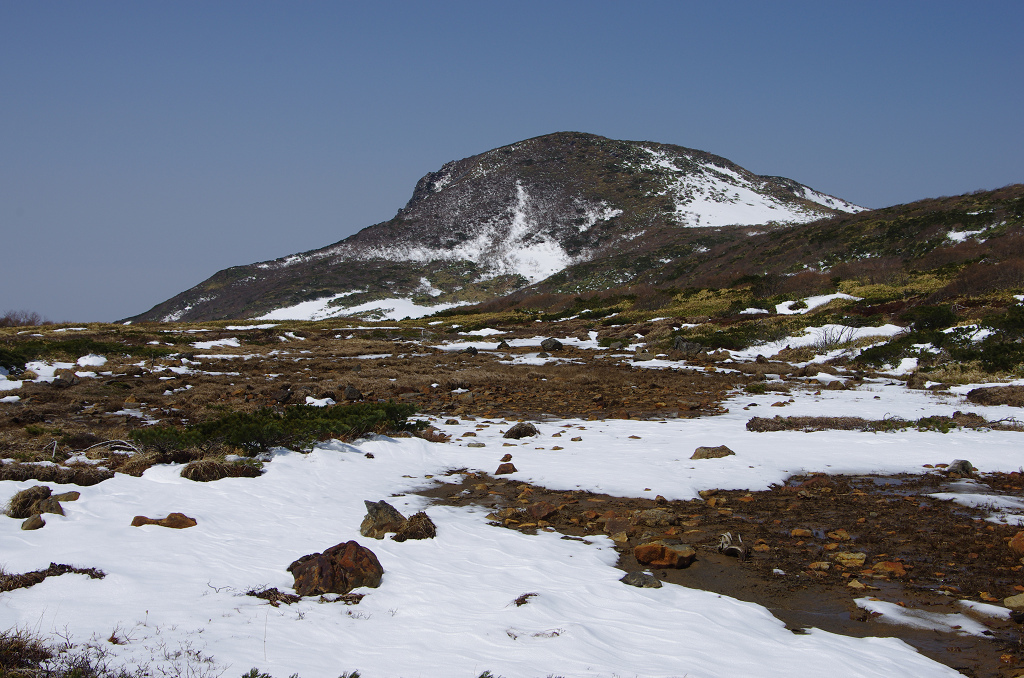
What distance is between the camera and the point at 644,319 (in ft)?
114

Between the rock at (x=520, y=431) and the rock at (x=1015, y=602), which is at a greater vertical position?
the rock at (x=520, y=431)

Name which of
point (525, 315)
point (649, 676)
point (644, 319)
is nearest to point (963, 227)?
point (644, 319)

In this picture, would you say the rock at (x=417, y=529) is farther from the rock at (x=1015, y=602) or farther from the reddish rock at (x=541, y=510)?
the rock at (x=1015, y=602)

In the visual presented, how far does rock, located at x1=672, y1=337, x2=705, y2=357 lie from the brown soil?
15.3 metres

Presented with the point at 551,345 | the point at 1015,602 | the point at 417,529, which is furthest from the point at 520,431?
the point at 551,345

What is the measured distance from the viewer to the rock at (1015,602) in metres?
4.43

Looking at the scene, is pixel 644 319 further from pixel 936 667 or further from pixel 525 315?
pixel 936 667

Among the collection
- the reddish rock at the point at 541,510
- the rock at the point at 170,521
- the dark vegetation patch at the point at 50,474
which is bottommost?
the reddish rock at the point at 541,510

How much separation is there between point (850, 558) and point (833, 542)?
1.57 ft

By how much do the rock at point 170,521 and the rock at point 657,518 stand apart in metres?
4.83

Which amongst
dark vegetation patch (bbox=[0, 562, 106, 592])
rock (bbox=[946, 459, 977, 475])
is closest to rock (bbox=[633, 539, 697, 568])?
dark vegetation patch (bbox=[0, 562, 106, 592])

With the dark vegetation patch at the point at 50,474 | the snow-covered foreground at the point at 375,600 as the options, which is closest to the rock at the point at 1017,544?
the snow-covered foreground at the point at 375,600

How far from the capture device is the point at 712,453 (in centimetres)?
916

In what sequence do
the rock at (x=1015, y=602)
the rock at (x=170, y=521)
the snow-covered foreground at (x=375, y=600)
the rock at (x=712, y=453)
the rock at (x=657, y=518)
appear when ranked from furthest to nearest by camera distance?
the rock at (x=712, y=453), the rock at (x=657, y=518), the rock at (x=170, y=521), the rock at (x=1015, y=602), the snow-covered foreground at (x=375, y=600)
